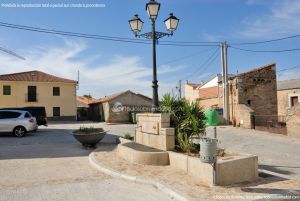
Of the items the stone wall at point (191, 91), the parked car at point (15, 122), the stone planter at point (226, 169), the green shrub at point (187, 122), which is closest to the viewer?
the stone planter at point (226, 169)

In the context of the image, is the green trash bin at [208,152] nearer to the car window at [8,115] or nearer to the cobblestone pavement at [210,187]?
the cobblestone pavement at [210,187]

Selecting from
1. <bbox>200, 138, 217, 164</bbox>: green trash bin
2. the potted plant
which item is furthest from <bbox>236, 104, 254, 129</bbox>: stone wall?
<bbox>200, 138, 217, 164</bbox>: green trash bin

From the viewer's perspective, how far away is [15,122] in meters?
18.0

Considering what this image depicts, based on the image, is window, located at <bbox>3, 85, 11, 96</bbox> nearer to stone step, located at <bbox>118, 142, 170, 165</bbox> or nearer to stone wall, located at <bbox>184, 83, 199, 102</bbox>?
stone wall, located at <bbox>184, 83, 199, 102</bbox>

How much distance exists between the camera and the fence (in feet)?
67.4

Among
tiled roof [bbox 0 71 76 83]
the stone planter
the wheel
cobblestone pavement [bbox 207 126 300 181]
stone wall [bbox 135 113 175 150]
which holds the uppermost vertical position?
tiled roof [bbox 0 71 76 83]

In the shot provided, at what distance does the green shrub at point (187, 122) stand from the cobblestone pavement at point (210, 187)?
109cm

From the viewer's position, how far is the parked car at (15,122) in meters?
17.9

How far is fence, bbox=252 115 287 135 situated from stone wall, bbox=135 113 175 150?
1207cm

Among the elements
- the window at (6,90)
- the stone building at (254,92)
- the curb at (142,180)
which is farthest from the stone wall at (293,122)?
the window at (6,90)

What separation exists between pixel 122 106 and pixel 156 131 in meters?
27.6

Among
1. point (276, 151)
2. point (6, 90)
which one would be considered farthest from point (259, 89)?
point (6, 90)

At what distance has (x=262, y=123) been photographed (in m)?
23.4

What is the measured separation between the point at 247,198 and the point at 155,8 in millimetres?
6393
